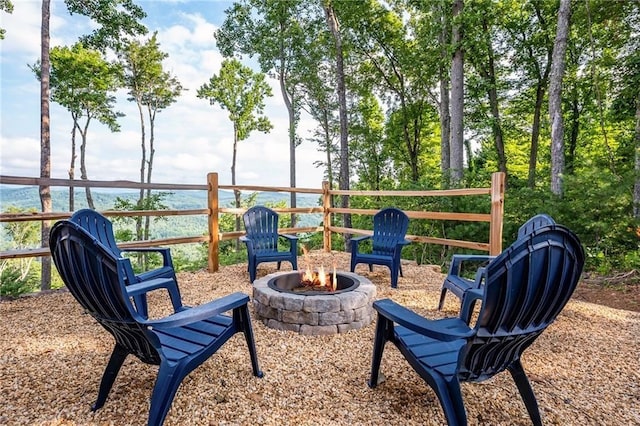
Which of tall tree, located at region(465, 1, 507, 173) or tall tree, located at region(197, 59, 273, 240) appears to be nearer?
tall tree, located at region(465, 1, 507, 173)

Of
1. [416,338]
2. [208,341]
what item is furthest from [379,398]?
[208,341]

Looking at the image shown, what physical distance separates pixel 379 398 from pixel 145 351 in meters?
1.14

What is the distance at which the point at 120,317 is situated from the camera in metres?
1.39

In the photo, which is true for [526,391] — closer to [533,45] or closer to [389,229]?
[389,229]

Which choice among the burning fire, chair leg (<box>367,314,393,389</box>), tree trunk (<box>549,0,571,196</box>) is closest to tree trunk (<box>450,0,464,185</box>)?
tree trunk (<box>549,0,571,196</box>)

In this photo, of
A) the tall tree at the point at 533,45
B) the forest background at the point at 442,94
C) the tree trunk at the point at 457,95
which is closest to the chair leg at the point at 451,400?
the forest background at the point at 442,94

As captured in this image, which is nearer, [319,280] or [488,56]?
[319,280]

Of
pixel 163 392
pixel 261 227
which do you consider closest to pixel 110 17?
pixel 261 227

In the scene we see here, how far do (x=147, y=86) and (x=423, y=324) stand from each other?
49.6 ft

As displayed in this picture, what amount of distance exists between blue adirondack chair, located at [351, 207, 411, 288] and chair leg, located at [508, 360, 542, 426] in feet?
7.23

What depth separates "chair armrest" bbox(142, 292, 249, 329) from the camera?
142cm

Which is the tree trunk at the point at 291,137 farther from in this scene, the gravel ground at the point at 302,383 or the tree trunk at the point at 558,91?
the gravel ground at the point at 302,383

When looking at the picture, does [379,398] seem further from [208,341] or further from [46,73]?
[46,73]

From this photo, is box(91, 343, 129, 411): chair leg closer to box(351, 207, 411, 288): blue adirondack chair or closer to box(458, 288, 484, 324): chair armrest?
box(458, 288, 484, 324): chair armrest
